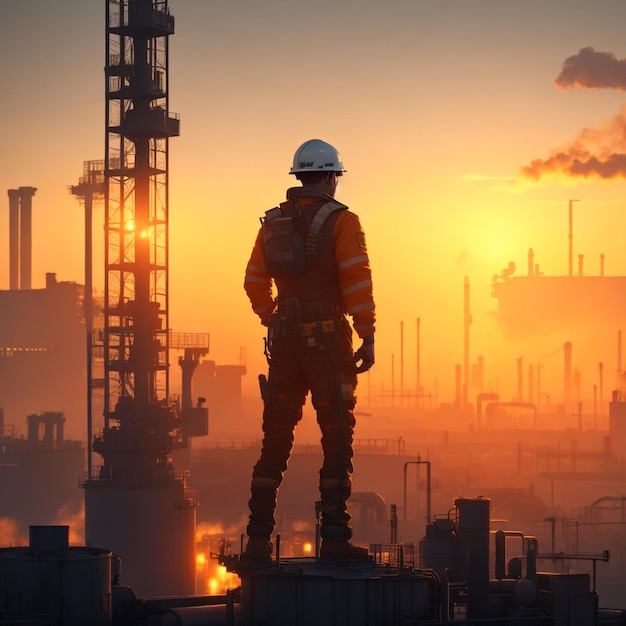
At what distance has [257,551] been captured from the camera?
15.3 meters

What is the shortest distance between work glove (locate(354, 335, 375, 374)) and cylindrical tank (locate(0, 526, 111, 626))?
4113 millimetres

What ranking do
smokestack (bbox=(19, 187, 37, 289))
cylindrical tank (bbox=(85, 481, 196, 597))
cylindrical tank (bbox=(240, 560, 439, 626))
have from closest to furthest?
cylindrical tank (bbox=(240, 560, 439, 626))
cylindrical tank (bbox=(85, 481, 196, 597))
smokestack (bbox=(19, 187, 37, 289))

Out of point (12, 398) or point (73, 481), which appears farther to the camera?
point (12, 398)

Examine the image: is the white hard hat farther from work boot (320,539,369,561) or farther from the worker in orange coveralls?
work boot (320,539,369,561)

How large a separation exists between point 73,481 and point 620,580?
165ft

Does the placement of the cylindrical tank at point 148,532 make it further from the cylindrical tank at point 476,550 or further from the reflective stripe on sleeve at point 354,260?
the reflective stripe on sleeve at point 354,260

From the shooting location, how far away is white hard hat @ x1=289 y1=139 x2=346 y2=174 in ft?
51.1

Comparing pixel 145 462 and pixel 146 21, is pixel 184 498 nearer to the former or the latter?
pixel 145 462

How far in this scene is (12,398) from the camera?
16812cm

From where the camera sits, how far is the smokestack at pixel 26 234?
15650 centimetres

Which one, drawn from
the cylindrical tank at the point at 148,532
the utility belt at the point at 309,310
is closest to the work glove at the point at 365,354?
the utility belt at the point at 309,310

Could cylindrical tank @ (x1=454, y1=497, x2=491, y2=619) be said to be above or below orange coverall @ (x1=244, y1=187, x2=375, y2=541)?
below

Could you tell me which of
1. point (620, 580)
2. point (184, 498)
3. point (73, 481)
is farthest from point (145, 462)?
point (73, 481)

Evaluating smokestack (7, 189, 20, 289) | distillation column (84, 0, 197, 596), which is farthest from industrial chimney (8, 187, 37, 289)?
distillation column (84, 0, 197, 596)
